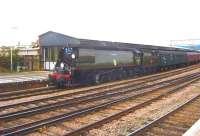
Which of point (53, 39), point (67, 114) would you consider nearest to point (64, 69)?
point (67, 114)

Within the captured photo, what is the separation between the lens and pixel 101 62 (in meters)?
23.1

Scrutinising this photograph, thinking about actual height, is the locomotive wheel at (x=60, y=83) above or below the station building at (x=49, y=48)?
below

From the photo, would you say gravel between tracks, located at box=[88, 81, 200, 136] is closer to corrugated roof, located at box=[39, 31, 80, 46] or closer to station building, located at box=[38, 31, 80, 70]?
corrugated roof, located at box=[39, 31, 80, 46]

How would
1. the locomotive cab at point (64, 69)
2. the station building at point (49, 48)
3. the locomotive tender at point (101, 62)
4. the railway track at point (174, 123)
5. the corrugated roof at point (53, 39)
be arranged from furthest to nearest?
1. the station building at point (49, 48)
2. the corrugated roof at point (53, 39)
3. the locomotive tender at point (101, 62)
4. the locomotive cab at point (64, 69)
5. the railway track at point (174, 123)

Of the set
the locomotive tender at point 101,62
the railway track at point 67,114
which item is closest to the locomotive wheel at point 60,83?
the locomotive tender at point 101,62

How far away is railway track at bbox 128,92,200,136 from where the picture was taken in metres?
8.88

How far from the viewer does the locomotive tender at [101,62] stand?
66.9 ft

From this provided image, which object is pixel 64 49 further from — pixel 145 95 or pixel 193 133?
pixel 193 133

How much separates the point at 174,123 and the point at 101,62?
13419mm

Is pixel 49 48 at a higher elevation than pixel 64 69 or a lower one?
higher

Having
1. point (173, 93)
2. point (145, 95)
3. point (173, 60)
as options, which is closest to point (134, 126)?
point (145, 95)

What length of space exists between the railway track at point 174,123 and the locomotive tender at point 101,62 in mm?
9121

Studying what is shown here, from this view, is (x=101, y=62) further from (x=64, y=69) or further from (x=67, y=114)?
(x=67, y=114)

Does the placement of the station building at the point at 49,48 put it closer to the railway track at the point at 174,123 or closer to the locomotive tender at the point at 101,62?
the locomotive tender at the point at 101,62
